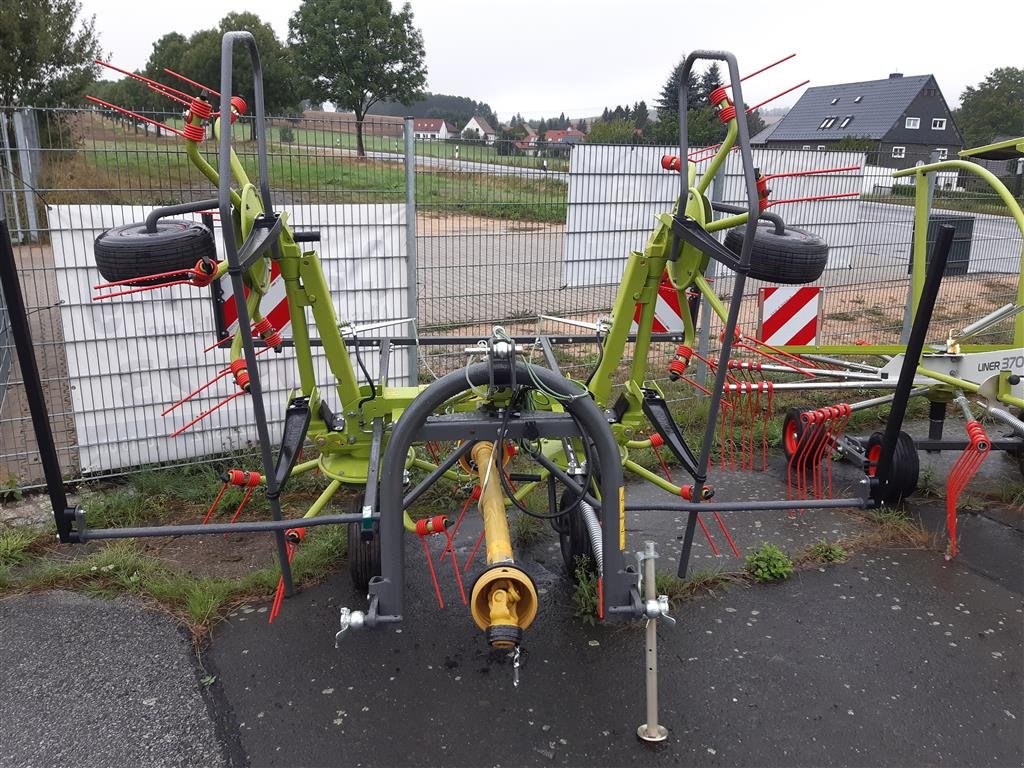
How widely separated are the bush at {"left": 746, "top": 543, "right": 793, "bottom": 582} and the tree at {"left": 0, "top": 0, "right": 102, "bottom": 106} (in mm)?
16491

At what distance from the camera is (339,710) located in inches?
109

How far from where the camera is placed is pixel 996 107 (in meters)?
51.6

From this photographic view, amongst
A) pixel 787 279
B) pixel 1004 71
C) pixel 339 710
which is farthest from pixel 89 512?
pixel 1004 71

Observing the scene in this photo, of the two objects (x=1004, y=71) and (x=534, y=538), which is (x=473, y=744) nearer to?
(x=534, y=538)

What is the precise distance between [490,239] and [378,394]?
7.36 ft

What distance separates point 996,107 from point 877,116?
15.7m

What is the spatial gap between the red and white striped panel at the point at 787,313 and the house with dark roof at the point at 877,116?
131ft

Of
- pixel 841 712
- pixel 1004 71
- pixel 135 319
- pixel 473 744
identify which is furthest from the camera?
pixel 1004 71

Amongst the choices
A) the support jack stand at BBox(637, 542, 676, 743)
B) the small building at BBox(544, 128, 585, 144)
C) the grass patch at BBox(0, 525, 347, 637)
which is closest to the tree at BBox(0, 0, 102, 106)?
the small building at BBox(544, 128, 585, 144)

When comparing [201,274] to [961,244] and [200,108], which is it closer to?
[200,108]

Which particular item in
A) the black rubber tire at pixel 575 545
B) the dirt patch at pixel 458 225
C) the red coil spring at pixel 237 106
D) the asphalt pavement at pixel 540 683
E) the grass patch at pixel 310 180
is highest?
the red coil spring at pixel 237 106

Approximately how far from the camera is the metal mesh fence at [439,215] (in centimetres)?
429

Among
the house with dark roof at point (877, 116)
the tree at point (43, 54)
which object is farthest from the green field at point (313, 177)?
the house with dark roof at point (877, 116)

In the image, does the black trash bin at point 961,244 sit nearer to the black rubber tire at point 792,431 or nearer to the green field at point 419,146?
the black rubber tire at point 792,431
